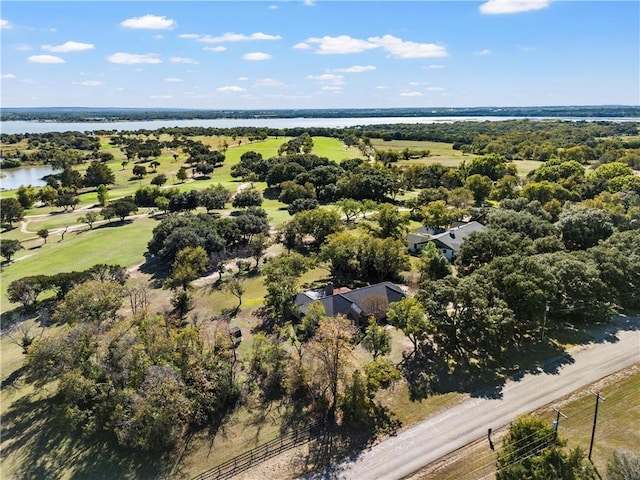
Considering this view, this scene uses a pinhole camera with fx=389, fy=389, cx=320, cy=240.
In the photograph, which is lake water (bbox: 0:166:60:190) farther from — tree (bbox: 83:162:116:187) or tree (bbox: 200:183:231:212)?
tree (bbox: 200:183:231:212)

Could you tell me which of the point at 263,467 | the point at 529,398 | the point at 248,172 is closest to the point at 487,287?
the point at 529,398

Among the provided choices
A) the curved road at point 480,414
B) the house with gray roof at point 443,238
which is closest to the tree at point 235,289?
the curved road at point 480,414

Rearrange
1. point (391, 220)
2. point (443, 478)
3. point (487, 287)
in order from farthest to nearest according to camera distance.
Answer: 1. point (391, 220)
2. point (487, 287)
3. point (443, 478)

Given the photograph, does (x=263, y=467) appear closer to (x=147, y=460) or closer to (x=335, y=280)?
(x=147, y=460)

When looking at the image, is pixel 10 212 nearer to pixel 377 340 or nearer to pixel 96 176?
pixel 96 176

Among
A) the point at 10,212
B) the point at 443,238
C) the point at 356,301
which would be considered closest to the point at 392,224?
the point at 443,238

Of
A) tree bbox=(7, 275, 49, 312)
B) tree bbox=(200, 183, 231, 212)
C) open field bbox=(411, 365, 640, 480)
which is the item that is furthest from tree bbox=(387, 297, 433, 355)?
tree bbox=(200, 183, 231, 212)

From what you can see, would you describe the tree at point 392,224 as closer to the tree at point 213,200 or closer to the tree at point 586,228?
the tree at point 586,228
